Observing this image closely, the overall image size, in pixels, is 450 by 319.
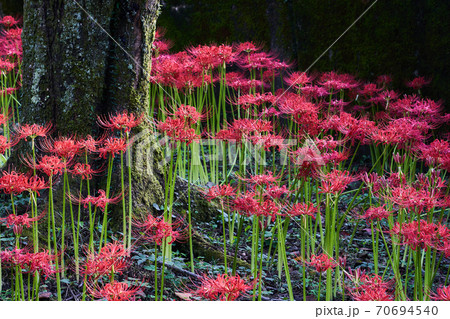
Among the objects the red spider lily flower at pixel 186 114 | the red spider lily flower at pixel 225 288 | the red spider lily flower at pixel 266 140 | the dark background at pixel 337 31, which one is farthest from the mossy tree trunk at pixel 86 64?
the dark background at pixel 337 31

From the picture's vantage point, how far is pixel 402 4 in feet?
15.2

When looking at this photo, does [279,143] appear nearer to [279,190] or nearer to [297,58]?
[279,190]

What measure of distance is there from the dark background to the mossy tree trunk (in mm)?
2424

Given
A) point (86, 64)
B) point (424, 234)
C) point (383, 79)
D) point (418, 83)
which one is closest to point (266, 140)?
point (424, 234)

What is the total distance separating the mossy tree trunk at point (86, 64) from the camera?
2.92 meters

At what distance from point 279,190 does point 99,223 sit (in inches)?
53.7

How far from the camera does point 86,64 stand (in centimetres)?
294

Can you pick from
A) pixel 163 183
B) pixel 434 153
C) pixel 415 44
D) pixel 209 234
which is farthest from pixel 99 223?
pixel 415 44

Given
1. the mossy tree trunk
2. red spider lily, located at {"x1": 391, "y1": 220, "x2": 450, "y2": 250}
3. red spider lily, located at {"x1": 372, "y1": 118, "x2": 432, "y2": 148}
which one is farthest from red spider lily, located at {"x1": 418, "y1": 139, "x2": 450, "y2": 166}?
the mossy tree trunk

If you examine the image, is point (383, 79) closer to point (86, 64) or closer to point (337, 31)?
point (337, 31)

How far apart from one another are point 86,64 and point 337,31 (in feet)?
9.86

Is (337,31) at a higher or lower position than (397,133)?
higher

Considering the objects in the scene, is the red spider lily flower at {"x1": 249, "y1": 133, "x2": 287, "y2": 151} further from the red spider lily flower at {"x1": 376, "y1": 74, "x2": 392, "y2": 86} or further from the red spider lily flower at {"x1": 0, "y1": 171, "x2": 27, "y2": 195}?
the red spider lily flower at {"x1": 376, "y1": 74, "x2": 392, "y2": 86}

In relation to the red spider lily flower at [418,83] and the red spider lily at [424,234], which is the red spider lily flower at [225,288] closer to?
the red spider lily at [424,234]
